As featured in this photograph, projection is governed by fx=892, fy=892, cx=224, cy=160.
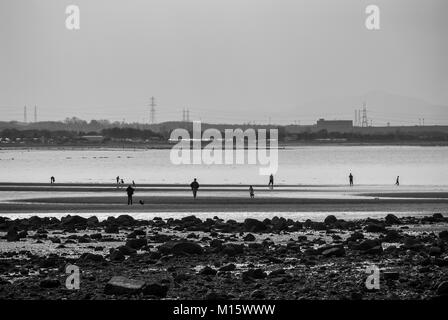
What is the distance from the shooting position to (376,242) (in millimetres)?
24219

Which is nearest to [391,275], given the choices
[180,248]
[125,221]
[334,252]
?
[334,252]

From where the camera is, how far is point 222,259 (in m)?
22.6

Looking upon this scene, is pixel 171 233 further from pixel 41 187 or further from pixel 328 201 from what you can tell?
pixel 41 187

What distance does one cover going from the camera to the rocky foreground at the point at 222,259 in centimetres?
1792

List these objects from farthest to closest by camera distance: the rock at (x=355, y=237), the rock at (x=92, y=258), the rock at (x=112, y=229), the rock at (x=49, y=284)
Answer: the rock at (x=112, y=229) → the rock at (x=355, y=237) → the rock at (x=92, y=258) → the rock at (x=49, y=284)

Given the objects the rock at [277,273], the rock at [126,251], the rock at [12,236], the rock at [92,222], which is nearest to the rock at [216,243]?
the rock at [126,251]

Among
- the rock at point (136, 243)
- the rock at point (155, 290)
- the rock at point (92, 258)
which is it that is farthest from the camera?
the rock at point (136, 243)

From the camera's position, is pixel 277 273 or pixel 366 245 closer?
pixel 277 273

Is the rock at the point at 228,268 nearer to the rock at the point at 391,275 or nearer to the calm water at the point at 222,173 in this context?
the rock at the point at 391,275

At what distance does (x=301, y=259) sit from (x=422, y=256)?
3073mm

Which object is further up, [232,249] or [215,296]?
[232,249]

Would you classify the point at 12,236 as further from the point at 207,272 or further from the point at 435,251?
the point at 435,251

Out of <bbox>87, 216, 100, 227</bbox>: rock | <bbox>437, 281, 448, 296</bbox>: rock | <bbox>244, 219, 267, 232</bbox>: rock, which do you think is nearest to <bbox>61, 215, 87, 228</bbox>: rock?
<bbox>87, 216, 100, 227</bbox>: rock
